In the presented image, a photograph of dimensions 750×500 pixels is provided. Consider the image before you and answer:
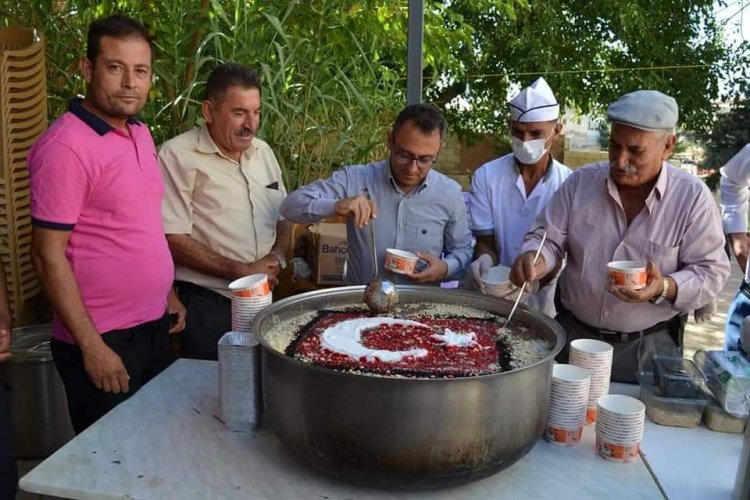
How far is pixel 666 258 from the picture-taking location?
82.4 inches

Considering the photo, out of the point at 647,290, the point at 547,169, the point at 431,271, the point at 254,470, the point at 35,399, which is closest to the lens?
the point at 254,470

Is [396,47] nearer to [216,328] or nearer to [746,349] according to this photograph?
[216,328]

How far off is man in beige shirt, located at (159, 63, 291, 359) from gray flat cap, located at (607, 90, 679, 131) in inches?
53.4

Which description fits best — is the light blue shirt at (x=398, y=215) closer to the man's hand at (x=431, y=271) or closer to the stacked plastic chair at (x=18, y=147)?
the man's hand at (x=431, y=271)

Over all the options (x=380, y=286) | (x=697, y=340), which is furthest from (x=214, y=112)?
(x=697, y=340)

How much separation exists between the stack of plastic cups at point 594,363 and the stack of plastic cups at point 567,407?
0.08m

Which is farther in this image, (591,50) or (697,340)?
(591,50)

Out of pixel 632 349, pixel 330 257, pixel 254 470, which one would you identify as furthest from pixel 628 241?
pixel 330 257

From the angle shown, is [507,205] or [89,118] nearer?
[89,118]

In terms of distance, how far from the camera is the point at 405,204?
2.50 meters

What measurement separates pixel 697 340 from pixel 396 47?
3447 mm

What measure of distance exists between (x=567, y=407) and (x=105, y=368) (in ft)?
4.40

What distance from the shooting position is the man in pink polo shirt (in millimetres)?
1878

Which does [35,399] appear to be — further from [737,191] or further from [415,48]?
[737,191]
